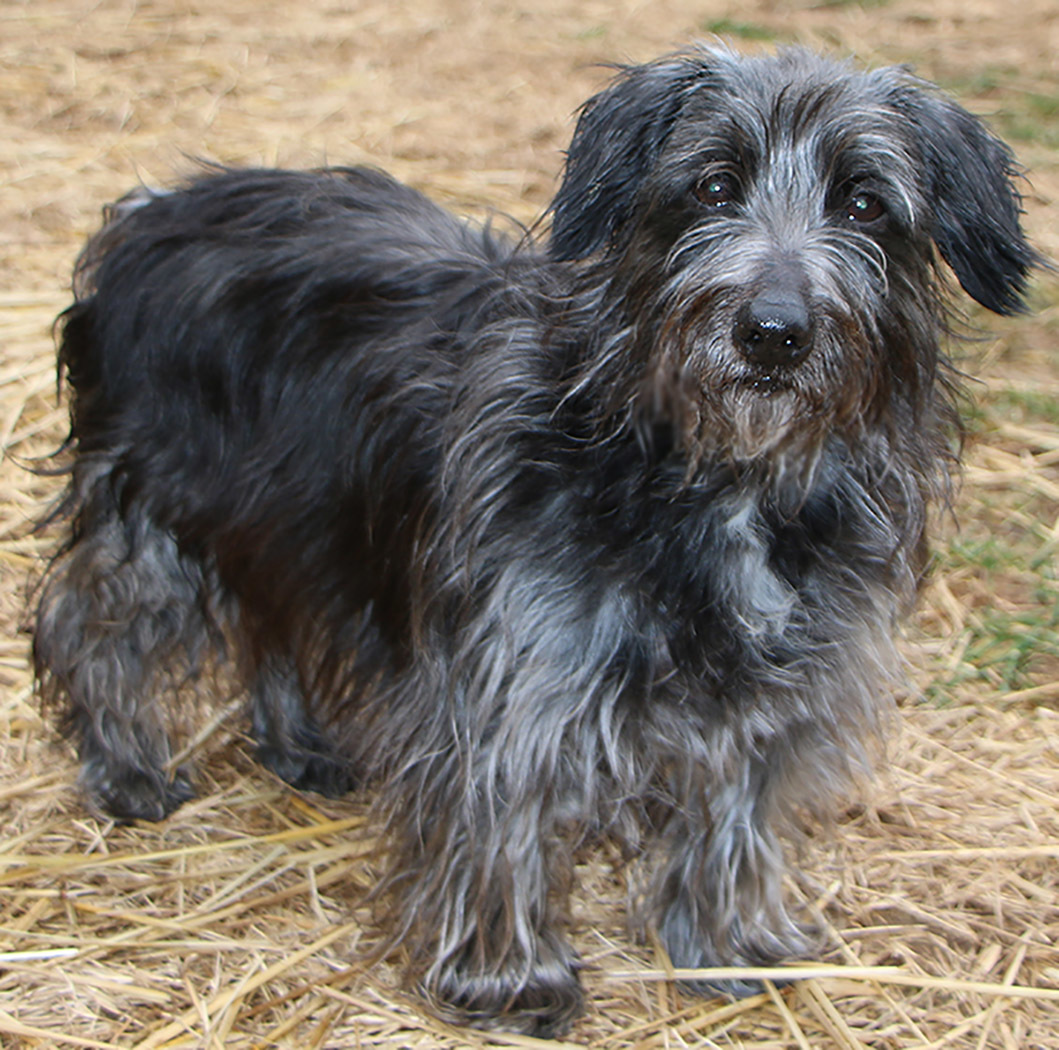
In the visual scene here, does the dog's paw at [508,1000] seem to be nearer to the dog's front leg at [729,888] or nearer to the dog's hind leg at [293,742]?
the dog's front leg at [729,888]

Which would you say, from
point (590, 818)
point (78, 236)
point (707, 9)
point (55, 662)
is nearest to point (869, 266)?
point (590, 818)

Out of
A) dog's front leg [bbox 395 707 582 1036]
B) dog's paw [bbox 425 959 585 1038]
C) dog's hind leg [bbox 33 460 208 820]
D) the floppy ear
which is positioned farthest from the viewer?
dog's hind leg [bbox 33 460 208 820]

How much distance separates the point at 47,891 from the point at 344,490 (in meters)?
1.08

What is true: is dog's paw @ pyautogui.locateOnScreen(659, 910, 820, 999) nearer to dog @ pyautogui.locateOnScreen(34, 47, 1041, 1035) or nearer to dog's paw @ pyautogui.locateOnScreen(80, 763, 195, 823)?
dog @ pyautogui.locateOnScreen(34, 47, 1041, 1035)

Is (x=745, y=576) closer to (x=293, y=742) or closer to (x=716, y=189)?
(x=716, y=189)

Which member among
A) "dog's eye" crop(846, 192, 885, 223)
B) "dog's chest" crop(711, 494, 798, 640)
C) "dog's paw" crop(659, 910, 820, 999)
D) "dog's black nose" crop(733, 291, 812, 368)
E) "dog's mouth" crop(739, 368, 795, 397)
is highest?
"dog's eye" crop(846, 192, 885, 223)

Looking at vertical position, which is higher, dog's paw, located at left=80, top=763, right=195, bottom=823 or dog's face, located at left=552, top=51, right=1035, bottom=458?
dog's face, located at left=552, top=51, right=1035, bottom=458

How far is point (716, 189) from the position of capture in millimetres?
2260

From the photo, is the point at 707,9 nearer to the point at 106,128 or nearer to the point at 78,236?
the point at 106,128

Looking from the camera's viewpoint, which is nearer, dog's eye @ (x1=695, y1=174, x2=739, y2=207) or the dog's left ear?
dog's eye @ (x1=695, y1=174, x2=739, y2=207)

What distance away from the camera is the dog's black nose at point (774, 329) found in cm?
207

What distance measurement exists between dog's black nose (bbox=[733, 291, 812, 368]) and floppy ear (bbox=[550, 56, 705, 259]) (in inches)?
15.9

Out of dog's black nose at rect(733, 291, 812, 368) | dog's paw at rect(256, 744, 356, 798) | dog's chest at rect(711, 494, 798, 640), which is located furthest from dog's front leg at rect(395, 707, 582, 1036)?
dog's black nose at rect(733, 291, 812, 368)

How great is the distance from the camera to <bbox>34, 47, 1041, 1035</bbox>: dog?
2.25 m
